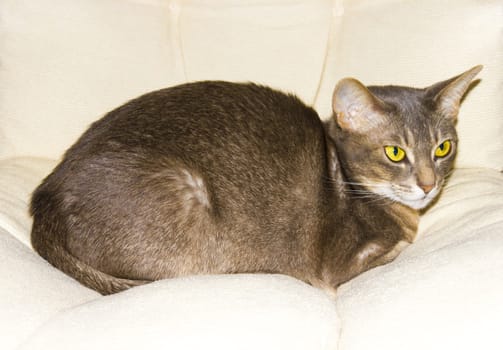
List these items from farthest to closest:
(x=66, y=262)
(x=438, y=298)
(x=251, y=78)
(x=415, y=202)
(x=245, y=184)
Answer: (x=251, y=78)
(x=415, y=202)
(x=245, y=184)
(x=66, y=262)
(x=438, y=298)

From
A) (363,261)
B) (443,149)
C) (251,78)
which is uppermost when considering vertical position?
(251,78)

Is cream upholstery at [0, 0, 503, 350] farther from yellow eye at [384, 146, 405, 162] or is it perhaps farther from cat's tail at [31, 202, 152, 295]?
yellow eye at [384, 146, 405, 162]

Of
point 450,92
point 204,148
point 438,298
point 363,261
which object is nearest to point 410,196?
point 363,261

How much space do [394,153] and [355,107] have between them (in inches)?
8.0

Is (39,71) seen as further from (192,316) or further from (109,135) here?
(192,316)

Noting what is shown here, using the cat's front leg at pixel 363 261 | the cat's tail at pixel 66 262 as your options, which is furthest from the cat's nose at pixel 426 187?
the cat's tail at pixel 66 262

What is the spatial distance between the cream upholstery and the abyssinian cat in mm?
111

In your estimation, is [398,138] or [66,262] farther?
[398,138]

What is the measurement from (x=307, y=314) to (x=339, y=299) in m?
0.26

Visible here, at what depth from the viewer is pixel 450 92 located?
2.15 meters

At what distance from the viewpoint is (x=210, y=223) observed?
77.8 inches

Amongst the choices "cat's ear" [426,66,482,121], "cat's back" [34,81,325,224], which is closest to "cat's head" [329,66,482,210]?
"cat's ear" [426,66,482,121]

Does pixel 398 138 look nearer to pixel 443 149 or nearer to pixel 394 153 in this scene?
pixel 394 153

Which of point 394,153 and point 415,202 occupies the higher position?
point 394,153
